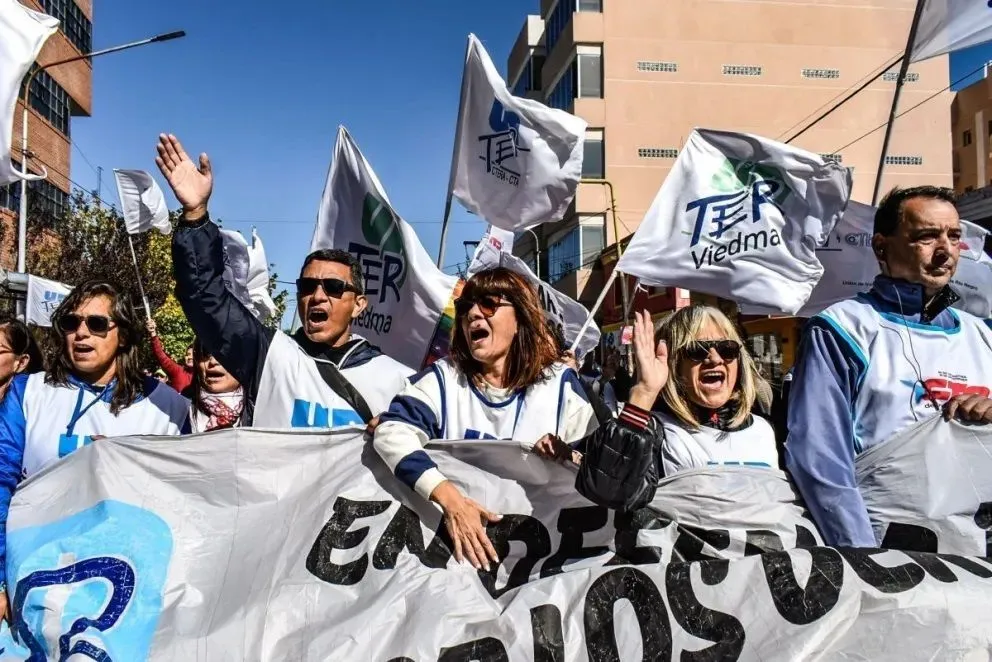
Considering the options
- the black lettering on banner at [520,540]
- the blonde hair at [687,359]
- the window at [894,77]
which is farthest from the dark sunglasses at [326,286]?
the window at [894,77]

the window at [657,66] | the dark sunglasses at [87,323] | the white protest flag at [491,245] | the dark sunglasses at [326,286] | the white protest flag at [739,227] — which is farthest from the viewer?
the window at [657,66]

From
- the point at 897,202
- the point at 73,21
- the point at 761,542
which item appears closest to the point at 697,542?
the point at 761,542

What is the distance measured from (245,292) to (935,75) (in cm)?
4184

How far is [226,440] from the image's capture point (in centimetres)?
296

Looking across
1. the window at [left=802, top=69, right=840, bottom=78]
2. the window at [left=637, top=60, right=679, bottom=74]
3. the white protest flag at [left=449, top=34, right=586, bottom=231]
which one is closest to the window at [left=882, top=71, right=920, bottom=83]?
the window at [left=802, top=69, right=840, bottom=78]

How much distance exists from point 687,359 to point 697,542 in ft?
2.14

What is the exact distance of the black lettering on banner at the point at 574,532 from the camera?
278 cm

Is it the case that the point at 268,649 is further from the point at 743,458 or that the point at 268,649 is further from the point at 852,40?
the point at 852,40

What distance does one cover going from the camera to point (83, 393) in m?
3.19

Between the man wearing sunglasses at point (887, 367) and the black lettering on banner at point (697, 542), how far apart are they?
310 mm

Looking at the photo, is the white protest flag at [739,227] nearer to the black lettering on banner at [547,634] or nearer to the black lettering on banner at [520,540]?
the black lettering on banner at [520,540]

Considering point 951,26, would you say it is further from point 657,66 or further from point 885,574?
point 657,66

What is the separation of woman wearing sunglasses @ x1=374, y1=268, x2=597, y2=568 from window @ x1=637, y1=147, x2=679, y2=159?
37.3 m

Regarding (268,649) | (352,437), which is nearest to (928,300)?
(352,437)
